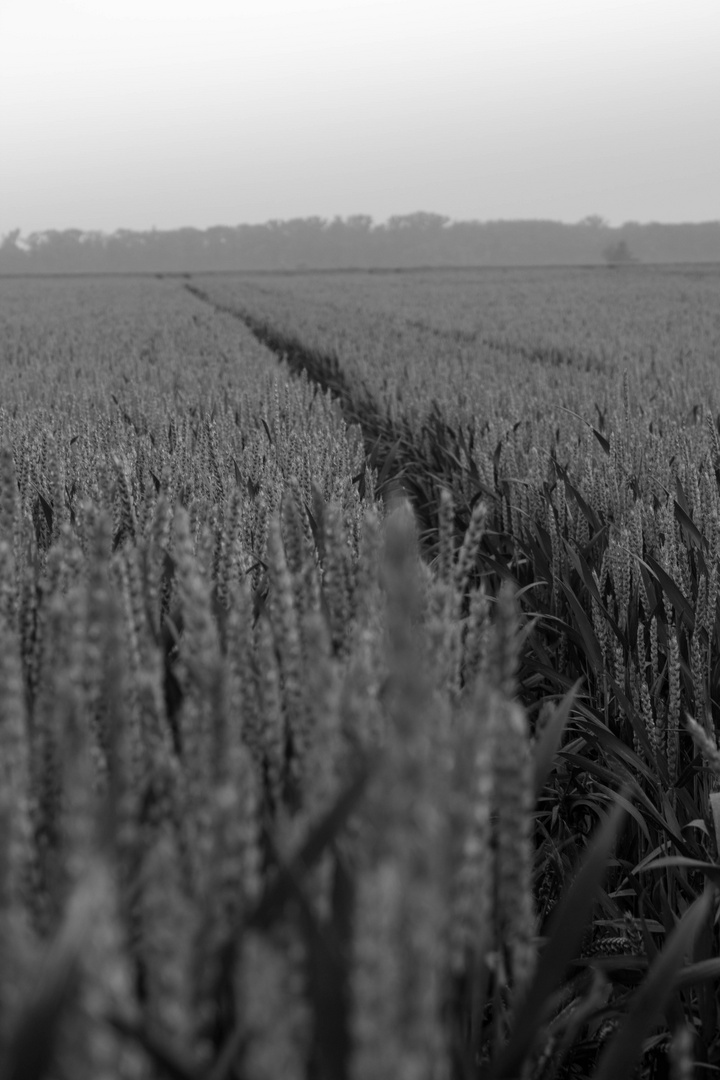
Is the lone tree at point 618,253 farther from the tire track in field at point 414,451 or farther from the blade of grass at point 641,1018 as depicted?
the blade of grass at point 641,1018

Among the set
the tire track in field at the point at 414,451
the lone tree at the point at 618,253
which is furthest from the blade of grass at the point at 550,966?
the lone tree at the point at 618,253

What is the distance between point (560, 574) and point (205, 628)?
266 cm

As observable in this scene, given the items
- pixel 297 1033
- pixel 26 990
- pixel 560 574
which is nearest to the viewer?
pixel 26 990

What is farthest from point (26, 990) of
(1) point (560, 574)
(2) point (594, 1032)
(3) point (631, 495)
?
(3) point (631, 495)

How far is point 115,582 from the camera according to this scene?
1.53 metres

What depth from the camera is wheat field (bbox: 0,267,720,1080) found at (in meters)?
0.53

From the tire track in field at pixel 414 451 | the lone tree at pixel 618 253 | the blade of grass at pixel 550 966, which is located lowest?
the tire track in field at pixel 414 451

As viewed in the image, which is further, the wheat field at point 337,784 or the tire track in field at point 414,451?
the tire track in field at point 414,451

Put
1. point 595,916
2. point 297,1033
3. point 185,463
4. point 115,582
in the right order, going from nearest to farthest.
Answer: point 297,1033 < point 115,582 < point 595,916 < point 185,463

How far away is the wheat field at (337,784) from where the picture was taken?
1.73ft

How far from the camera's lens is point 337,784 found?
846 mm

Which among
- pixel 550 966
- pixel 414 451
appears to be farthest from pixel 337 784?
pixel 414 451

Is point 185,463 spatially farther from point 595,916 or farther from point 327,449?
point 595,916

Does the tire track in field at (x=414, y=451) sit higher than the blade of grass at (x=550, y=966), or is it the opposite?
the blade of grass at (x=550, y=966)
